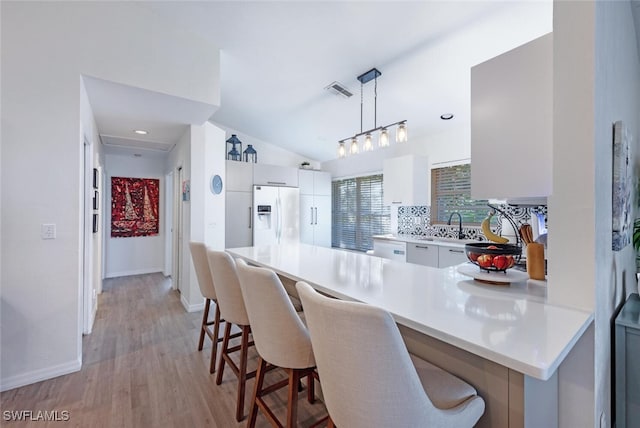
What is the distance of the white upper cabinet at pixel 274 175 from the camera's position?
496cm

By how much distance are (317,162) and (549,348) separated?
19.0ft

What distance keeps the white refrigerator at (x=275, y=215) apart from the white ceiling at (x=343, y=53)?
1.48 metres

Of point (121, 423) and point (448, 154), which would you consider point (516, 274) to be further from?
point (448, 154)

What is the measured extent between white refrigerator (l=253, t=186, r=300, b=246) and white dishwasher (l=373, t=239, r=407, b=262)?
1.67 m

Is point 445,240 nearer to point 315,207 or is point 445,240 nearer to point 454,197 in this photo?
point 454,197

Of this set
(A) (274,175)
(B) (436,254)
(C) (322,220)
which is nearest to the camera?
(B) (436,254)

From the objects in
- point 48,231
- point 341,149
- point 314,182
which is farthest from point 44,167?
point 314,182

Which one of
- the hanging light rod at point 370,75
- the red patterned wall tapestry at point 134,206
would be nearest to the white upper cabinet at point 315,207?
the hanging light rod at point 370,75

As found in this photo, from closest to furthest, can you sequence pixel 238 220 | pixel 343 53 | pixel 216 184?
pixel 343 53, pixel 216 184, pixel 238 220

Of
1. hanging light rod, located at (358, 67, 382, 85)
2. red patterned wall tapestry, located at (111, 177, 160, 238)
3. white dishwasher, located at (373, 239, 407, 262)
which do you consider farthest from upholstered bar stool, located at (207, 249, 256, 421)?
red patterned wall tapestry, located at (111, 177, 160, 238)

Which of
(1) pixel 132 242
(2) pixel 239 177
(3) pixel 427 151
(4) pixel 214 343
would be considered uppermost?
(3) pixel 427 151

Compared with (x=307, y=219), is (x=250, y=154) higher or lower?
higher

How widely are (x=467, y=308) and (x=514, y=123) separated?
956 millimetres

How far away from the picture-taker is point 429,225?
14.4 feet
